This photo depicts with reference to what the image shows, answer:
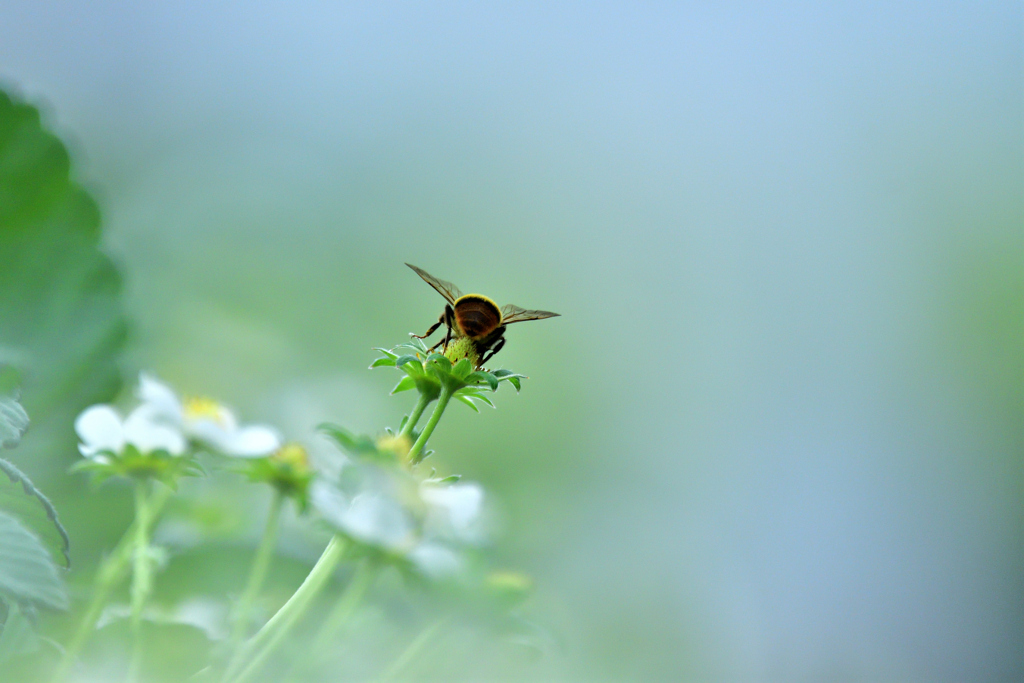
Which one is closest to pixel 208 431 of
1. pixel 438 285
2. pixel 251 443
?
pixel 251 443

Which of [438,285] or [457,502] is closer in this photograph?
[457,502]

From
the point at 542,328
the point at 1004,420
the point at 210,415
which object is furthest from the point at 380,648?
the point at 1004,420

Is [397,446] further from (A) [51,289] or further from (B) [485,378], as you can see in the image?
(A) [51,289]

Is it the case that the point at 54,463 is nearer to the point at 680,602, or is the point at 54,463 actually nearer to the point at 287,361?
the point at 287,361

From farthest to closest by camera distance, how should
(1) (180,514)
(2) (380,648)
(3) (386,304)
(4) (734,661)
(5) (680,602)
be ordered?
(3) (386,304), (5) (680,602), (4) (734,661), (1) (180,514), (2) (380,648)

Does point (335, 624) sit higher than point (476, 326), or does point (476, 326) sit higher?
point (476, 326)

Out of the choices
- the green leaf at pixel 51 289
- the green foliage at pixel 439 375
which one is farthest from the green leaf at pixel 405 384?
the green leaf at pixel 51 289

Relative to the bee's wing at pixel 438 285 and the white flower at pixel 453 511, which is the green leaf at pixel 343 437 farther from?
the bee's wing at pixel 438 285
